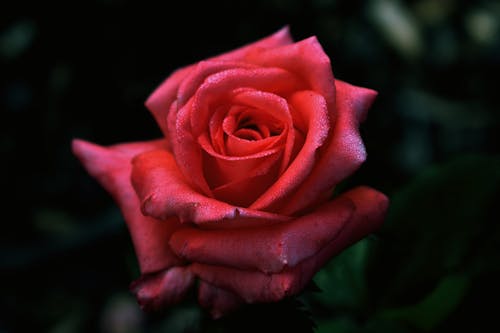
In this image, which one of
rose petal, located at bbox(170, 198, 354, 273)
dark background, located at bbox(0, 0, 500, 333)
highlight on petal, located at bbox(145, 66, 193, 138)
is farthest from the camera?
dark background, located at bbox(0, 0, 500, 333)

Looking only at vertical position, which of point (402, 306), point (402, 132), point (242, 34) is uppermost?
point (242, 34)

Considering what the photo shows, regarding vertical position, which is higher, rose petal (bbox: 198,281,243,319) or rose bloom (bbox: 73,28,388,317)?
rose bloom (bbox: 73,28,388,317)

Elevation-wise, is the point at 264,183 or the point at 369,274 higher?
the point at 264,183

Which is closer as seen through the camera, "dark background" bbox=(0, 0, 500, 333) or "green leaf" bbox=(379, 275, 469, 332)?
"green leaf" bbox=(379, 275, 469, 332)

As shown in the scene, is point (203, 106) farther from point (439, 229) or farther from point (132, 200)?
point (439, 229)

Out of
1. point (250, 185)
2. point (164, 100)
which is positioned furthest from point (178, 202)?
point (164, 100)

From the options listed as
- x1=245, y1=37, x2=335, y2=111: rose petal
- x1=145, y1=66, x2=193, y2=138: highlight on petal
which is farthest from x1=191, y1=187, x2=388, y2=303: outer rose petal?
x1=145, y1=66, x2=193, y2=138: highlight on petal

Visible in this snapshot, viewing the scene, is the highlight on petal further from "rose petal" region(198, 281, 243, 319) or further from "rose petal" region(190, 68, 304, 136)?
"rose petal" region(198, 281, 243, 319)

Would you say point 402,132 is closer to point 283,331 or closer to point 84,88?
point 84,88

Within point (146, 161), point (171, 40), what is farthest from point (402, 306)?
point (171, 40)
